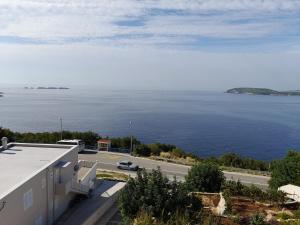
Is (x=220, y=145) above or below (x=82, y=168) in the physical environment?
below

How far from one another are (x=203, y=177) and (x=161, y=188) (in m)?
8.07

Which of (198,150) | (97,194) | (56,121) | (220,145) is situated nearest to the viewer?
(97,194)

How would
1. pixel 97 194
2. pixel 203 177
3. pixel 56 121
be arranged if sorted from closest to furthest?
pixel 203 177 < pixel 97 194 < pixel 56 121

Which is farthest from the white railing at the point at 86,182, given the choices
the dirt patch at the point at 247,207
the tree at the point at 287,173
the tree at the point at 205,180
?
the tree at the point at 287,173

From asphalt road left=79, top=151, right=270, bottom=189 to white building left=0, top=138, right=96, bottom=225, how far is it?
12755mm

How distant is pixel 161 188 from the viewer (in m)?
17.3

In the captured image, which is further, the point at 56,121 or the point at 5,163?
the point at 56,121

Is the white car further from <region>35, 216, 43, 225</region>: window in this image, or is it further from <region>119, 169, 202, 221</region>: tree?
<region>119, 169, 202, 221</region>: tree

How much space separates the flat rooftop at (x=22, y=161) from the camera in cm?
1941

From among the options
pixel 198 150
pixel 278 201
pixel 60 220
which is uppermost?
pixel 278 201

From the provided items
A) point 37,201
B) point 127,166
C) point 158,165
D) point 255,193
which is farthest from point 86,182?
point 158,165

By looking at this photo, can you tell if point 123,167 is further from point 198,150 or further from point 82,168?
point 198,150

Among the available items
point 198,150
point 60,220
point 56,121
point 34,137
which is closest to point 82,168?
point 60,220

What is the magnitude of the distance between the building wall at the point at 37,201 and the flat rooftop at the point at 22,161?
371 mm
